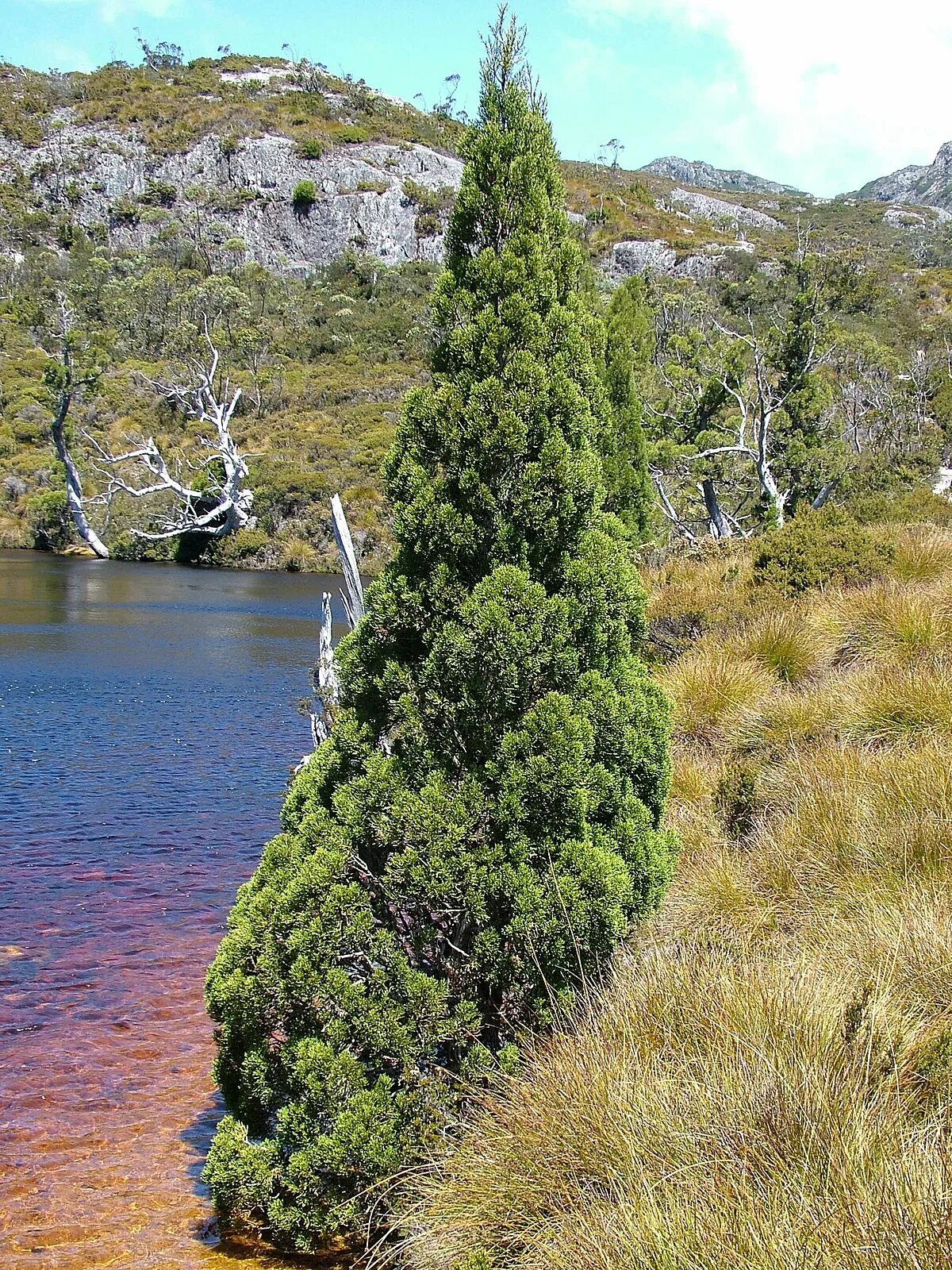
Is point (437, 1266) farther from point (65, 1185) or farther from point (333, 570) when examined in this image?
point (333, 570)

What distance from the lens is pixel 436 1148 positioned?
12.9ft

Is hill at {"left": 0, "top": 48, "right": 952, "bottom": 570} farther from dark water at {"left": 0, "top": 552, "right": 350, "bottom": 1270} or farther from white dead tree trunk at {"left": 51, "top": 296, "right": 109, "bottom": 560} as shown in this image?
dark water at {"left": 0, "top": 552, "right": 350, "bottom": 1270}

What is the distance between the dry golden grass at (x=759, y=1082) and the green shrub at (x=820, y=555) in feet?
17.2

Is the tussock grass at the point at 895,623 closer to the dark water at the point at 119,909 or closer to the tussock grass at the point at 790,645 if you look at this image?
the tussock grass at the point at 790,645

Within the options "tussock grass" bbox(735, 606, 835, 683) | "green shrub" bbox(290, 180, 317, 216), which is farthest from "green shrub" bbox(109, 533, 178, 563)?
"green shrub" bbox(290, 180, 317, 216)

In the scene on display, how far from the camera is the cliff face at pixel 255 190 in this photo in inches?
4525

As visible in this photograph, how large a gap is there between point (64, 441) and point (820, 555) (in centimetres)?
4844

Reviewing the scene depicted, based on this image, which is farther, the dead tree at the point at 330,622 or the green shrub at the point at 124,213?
the green shrub at the point at 124,213

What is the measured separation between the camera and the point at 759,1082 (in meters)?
3.39

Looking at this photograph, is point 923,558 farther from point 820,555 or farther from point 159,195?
point 159,195

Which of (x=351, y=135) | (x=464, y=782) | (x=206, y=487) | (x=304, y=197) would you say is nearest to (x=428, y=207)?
(x=304, y=197)

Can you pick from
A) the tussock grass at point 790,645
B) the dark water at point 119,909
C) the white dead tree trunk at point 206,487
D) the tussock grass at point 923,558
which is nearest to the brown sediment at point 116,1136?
the dark water at point 119,909

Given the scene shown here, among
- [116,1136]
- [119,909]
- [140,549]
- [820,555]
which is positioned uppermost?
[820,555]

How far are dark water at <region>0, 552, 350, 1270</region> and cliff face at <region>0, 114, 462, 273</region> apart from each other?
100m
